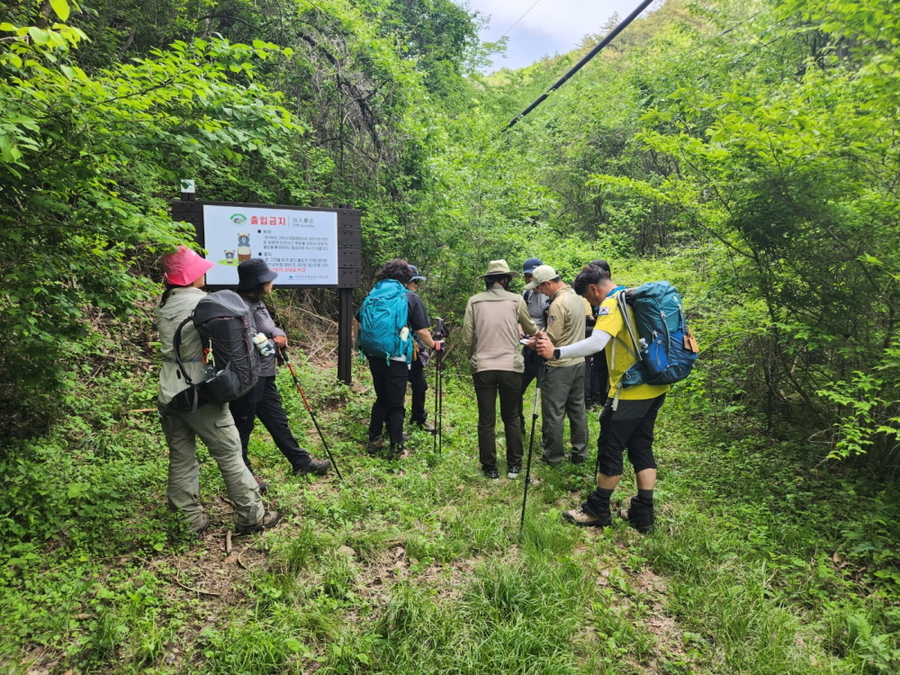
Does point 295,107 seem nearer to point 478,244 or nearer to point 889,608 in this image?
point 478,244

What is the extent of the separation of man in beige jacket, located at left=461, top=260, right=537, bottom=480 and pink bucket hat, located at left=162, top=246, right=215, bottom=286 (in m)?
2.47

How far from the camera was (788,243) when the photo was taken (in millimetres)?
4371

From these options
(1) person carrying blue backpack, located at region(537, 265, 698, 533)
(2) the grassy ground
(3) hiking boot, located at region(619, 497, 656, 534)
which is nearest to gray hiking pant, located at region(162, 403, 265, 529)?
(2) the grassy ground

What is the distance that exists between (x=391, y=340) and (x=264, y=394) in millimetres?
1319

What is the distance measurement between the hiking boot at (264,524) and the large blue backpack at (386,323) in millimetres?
1800

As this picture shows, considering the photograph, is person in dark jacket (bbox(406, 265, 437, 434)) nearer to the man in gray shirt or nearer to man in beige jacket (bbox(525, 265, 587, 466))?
the man in gray shirt

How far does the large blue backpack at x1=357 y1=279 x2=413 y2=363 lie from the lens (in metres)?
4.73

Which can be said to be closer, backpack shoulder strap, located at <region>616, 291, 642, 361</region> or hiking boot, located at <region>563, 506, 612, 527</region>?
backpack shoulder strap, located at <region>616, 291, 642, 361</region>

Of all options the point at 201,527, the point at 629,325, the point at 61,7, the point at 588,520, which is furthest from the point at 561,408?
the point at 61,7

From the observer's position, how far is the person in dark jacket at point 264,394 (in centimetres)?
383

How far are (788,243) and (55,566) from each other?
6.45 meters

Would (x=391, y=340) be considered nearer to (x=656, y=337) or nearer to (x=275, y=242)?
(x=275, y=242)

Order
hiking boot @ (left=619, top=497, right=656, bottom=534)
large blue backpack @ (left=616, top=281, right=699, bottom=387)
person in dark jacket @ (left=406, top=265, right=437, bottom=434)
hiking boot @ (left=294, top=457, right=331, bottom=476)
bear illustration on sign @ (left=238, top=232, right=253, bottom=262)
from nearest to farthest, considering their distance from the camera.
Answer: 1. large blue backpack @ (left=616, top=281, right=699, bottom=387)
2. hiking boot @ (left=619, top=497, right=656, bottom=534)
3. hiking boot @ (left=294, top=457, right=331, bottom=476)
4. bear illustration on sign @ (left=238, top=232, right=253, bottom=262)
5. person in dark jacket @ (left=406, top=265, right=437, bottom=434)

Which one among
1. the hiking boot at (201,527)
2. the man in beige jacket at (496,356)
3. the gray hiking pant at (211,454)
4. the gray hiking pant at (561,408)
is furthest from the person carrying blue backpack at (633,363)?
the hiking boot at (201,527)
